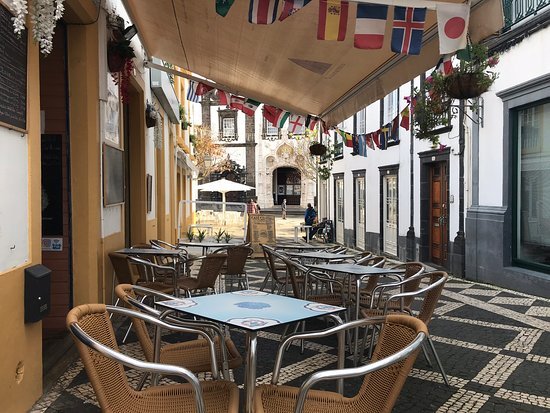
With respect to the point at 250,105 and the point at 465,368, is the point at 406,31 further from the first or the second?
the point at 250,105

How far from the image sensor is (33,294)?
306 cm

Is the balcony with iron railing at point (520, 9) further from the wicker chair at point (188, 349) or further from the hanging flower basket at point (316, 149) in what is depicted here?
the wicker chair at point (188, 349)

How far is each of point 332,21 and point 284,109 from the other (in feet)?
15.5

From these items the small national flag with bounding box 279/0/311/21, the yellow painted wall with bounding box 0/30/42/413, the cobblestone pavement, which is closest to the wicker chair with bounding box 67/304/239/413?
the yellow painted wall with bounding box 0/30/42/413

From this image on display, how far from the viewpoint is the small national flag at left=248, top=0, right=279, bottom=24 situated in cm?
370

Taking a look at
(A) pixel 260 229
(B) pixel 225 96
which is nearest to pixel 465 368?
(B) pixel 225 96

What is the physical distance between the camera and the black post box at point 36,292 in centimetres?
302

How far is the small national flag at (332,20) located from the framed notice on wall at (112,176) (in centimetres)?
250

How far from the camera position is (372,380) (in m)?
2.22

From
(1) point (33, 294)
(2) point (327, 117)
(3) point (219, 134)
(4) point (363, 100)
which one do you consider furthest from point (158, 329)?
(3) point (219, 134)

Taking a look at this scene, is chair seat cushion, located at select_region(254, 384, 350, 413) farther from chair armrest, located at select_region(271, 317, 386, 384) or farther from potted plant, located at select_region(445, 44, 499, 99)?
potted plant, located at select_region(445, 44, 499, 99)

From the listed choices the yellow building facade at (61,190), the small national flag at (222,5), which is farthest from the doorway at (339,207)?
the small national flag at (222,5)

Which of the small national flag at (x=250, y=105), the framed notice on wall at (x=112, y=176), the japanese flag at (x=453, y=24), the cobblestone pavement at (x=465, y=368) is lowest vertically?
the cobblestone pavement at (x=465, y=368)

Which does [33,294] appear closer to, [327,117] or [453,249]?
[327,117]
